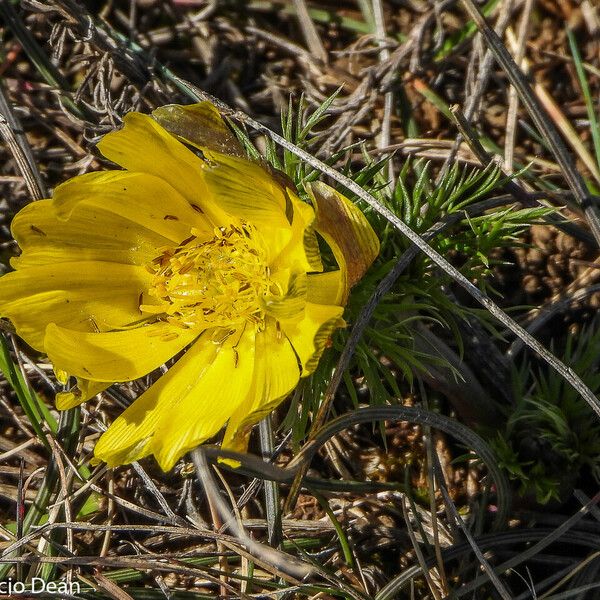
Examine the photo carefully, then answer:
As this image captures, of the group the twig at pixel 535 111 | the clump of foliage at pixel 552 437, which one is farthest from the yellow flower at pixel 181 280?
the clump of foliage at pixel 552 437

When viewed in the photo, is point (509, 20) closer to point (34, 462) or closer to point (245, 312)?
point (245, 312)

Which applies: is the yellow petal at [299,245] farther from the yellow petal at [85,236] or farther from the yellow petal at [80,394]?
the yellow petal at [80,394]

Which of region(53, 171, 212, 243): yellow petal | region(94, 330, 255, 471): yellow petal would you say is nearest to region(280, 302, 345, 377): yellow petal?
region(94, 330, 255, 471): yellow petal

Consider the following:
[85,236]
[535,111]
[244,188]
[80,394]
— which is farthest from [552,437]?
[85,236]

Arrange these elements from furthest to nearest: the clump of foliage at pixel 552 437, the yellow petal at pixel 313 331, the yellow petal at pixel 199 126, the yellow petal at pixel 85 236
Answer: the clump of foliage at pixel 552 437 < the yellow petal at pixel 85 236 < the yellow petal at pixel 199 126 < the yellow petal at pixel 313 331

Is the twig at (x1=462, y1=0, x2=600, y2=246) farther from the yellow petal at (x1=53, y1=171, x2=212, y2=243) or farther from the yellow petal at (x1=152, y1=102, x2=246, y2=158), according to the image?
the yellow petal at (x1=53, y1=171, x2=212, y2=243)

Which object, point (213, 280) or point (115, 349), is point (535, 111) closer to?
point (213, 280)

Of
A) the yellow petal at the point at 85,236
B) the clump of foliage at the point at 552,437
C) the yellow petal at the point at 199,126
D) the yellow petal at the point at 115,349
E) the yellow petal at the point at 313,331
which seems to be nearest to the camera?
the yellow petal at the point at 313,331

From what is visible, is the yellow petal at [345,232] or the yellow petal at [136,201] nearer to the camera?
the yellow petal at [345,232]
